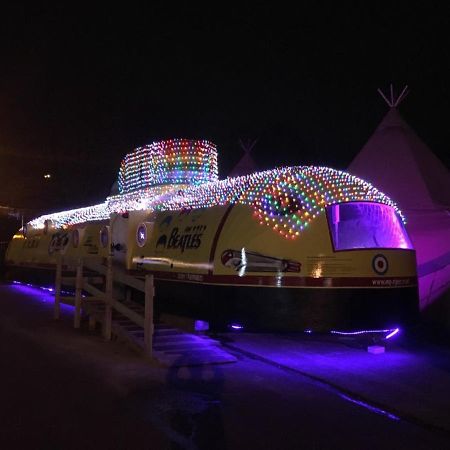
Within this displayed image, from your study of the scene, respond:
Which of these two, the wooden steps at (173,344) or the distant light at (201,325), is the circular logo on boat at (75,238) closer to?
the wooden steps at (173,344)

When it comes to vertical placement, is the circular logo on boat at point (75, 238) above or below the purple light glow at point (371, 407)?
above

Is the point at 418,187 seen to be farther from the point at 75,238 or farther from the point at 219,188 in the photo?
the point at 75,238

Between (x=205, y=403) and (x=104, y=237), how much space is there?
7.20 m

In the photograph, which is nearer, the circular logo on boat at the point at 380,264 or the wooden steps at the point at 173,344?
the circular logo on boat at the point at 380,264

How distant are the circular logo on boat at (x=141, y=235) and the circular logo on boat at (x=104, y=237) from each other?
1.43 metres

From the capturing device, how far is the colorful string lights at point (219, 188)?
27.3 ft

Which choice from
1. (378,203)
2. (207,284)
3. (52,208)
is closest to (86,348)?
(207,284)

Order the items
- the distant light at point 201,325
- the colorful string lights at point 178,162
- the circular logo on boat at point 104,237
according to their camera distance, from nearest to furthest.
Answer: the distant light at point 201,325 → the circular logo on boat at point 104,237 → the colorful string lights at point 178,162

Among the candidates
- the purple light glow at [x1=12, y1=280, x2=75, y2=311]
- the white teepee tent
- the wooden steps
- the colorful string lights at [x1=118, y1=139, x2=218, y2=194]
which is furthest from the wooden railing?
the white teepee tent

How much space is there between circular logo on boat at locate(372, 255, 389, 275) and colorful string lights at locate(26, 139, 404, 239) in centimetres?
93

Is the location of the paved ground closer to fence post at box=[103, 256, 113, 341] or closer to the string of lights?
fence post at box=[103, 256, 113, 341]

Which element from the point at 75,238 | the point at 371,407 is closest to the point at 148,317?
the point at 371,407

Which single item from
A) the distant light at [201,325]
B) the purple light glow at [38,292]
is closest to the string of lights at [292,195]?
the distant light at [201,325]

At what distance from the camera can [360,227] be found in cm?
828
